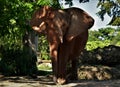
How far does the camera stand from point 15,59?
2019cm

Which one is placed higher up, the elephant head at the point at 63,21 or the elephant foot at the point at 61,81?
the elephant head at the point at 63,21

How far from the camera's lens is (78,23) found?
1162 centimetres

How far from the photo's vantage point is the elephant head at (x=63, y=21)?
11.4m

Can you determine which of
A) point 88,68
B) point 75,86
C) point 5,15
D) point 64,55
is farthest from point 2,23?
point 75,86

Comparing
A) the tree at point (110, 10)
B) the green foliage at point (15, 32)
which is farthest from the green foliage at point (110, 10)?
the green foliage at point (15, 32)

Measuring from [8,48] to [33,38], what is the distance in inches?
152

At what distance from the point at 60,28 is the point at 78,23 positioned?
0.60m

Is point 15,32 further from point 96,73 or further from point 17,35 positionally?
point 96,73

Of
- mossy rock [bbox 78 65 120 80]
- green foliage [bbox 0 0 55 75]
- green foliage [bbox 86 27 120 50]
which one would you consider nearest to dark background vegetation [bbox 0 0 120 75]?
green foliage [bbox 0 0 55 75]

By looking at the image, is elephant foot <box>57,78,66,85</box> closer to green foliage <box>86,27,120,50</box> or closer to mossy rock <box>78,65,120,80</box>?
mossy rock <box>78,65,120,80</box>

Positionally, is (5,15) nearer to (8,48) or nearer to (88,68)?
(88,68)

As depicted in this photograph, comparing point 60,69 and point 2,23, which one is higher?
point 2,23

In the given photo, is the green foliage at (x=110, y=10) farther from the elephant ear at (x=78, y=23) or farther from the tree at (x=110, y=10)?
the elephant ear at (x=78, y=23)

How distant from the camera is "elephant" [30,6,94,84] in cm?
1145
